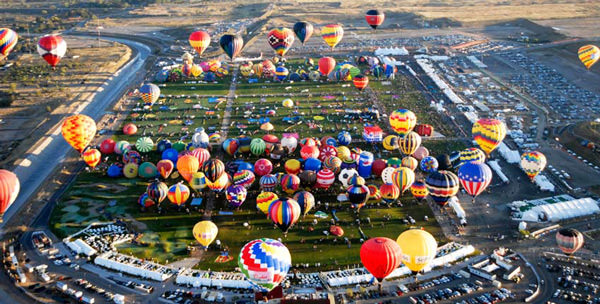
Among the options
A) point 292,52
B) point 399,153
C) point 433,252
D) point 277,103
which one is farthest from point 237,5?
point 433,252

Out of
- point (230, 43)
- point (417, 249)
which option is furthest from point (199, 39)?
point (417, 249)

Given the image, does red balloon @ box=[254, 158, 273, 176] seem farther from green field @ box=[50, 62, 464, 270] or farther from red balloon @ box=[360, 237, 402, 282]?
red balloon @ box=[360, 237, 402, 282]

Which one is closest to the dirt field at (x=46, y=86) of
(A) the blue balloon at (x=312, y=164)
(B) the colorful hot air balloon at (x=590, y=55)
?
(A) the blue balloon at (x=312, y=164)

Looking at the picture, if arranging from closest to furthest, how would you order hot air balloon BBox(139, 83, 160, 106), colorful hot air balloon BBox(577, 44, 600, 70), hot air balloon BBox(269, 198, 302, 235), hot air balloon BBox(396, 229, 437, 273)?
hot air balloon BBox(396, 229, 437, 273) < hot air balloon BBox(269, 198, 302, 235) < hot air balloon BBox(139, 83, 160, 106) < colorful hot air balloon BBox(577, 44, 600, 70)

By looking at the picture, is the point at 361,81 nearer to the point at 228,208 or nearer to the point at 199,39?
the point at 199,39

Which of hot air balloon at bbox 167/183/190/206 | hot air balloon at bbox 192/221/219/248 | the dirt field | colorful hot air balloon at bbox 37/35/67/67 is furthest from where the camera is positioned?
colorful hot air balloon at bbox 37/35/67/67

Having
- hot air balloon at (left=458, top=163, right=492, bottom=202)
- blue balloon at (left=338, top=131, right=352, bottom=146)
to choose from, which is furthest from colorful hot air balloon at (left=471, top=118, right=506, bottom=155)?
blue balloon at (left=338, top=131, right=352, bottom=146)
